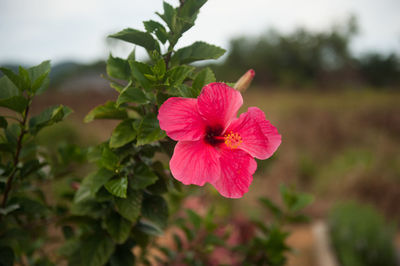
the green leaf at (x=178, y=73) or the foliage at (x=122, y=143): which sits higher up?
the green leaf at (x=178, y=73)

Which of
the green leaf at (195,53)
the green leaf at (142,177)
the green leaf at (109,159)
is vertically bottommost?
the green leaf at (142,177)

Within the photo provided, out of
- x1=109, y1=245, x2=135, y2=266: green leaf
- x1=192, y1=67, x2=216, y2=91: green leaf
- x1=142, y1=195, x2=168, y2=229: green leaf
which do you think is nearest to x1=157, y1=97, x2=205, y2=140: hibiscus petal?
x1=192, y1=67, x2=216, y2=91: green leaf

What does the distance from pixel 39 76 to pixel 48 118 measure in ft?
0.44

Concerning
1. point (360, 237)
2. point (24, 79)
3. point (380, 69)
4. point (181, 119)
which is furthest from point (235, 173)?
point (380, 69)

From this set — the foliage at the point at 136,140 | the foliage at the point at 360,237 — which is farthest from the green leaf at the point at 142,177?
the foliage at the point at 360,237

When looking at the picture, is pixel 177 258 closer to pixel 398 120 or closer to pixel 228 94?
pixel 228 94

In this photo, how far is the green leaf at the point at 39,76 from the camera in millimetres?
795

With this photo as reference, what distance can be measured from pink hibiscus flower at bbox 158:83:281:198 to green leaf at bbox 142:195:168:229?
12.3 inches

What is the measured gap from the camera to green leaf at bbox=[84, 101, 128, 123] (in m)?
0.78

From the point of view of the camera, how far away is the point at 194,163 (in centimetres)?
61

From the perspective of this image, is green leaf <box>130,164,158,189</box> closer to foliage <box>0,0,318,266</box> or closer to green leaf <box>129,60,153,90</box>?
foliage <box>0,0,318,266</box>

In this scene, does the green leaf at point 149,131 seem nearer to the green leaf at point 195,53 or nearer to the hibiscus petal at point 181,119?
the hibiscus petal at point 181,119

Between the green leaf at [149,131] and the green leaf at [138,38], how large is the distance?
211 mm

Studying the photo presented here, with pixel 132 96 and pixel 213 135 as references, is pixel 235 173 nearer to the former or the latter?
pixel 213 135
